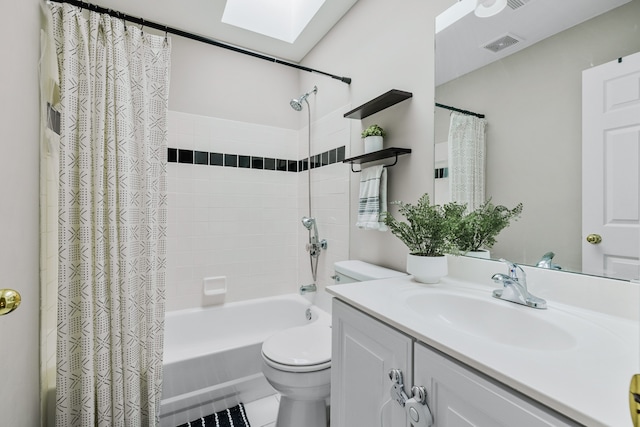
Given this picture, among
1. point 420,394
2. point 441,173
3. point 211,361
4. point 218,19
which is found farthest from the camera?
point 218,19

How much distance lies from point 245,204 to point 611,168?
83.4 inches

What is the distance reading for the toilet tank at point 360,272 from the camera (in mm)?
1424

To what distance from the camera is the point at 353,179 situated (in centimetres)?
187

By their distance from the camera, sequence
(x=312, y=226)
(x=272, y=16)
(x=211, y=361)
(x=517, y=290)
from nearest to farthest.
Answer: (x=517, y=290)
(x=211, y=361)
(x=272, y=16)
(x=312, y=226)

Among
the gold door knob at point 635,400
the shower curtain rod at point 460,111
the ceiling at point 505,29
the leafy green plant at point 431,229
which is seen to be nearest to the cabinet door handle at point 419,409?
the gold door knob at point 635,400

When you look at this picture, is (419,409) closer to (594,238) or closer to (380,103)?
(594,238)

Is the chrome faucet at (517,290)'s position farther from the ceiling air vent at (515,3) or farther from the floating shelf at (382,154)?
the ceiling air vent at (515,3)

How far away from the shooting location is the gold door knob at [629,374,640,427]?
0.92 feet

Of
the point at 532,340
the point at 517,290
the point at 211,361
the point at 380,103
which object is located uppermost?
the point at 380,103

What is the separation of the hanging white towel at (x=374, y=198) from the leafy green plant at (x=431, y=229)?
1.12ft

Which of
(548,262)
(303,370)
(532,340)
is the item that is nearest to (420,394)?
(532,340)

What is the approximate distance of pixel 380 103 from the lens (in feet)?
5.00

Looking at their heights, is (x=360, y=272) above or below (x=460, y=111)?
below

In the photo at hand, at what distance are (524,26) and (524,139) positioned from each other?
0.40 m
